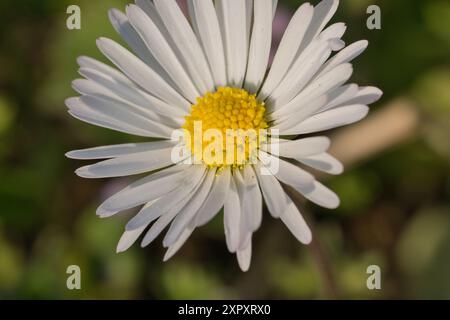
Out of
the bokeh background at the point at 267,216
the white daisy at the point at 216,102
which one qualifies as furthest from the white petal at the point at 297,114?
the bokeh background at the point at 267,216

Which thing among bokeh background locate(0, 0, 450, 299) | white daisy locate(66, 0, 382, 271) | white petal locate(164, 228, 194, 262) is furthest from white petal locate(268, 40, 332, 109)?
bokeh background locate(0, 0, 450, 299)

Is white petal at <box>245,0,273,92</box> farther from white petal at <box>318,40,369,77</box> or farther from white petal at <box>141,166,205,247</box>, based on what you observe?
white petal at <box>141,166,205,247</box>

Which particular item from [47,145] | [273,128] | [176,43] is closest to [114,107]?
[176,43]

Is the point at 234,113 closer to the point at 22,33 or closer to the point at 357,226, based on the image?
the point at 357,226

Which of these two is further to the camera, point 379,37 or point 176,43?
point 379,37

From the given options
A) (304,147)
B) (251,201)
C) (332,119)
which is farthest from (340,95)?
(251,201)

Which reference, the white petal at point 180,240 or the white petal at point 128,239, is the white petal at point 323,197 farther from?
the white petal at point 128,239
